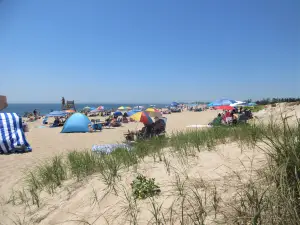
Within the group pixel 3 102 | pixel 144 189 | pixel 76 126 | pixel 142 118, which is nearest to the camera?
pixel 3 102

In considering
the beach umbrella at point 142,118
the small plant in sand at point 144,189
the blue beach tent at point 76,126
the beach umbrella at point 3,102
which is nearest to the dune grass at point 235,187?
the small plant in sand at point 144,189

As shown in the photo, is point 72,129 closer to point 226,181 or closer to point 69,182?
point 69,182

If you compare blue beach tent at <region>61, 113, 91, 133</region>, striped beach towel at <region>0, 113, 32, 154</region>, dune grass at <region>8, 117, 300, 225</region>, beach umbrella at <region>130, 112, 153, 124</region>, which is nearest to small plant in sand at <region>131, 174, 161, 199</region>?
dune grass at <region>8, 117, 300, 225</region>

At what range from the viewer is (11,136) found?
8844 mm

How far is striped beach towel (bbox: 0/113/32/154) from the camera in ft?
27.9

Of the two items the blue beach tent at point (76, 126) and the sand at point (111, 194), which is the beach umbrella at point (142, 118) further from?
the blue beach tent at point (76, 126)

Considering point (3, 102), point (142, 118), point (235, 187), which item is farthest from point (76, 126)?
point (235, 187)

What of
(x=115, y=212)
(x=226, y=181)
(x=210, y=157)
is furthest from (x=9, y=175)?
(x=226, y=181)

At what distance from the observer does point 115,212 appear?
2.46m

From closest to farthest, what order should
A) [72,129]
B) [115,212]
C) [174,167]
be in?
1. [115,212]
2. [174,167]
3. [72,129]

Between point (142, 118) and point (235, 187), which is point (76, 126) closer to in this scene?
point (142, 118)

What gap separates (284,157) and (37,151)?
9058mm

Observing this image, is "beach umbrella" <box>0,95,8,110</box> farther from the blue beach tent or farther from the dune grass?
the blue beach tent

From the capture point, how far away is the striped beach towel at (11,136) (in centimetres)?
850
